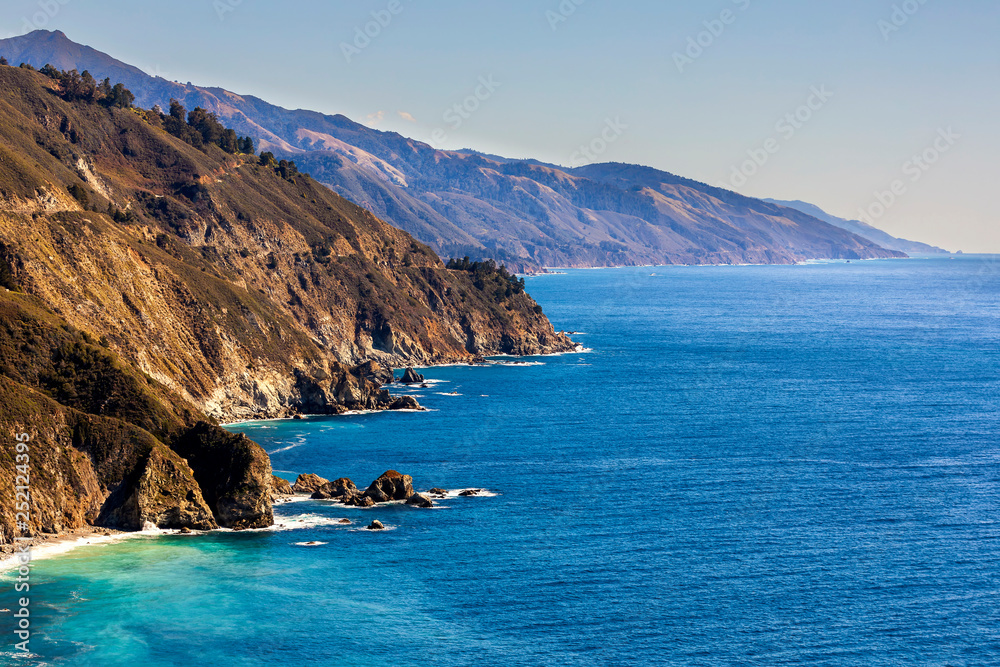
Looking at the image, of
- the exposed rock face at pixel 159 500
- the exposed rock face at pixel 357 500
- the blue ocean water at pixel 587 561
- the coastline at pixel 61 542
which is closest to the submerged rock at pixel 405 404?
the blue ocean water at pixel 587 561

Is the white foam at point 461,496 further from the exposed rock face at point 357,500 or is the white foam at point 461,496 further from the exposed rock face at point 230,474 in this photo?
the exposed rock face at point 230,474

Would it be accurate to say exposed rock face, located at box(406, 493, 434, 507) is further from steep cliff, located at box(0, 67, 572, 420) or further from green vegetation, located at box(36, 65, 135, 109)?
A: green vegetation, located at box(36, 65, 135, 109)

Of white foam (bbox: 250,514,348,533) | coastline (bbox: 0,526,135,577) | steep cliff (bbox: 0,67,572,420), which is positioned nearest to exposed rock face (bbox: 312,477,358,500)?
white foam (bbox: 250,514,348,533)

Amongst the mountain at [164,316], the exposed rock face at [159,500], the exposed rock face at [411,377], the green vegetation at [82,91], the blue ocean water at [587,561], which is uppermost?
the green vegetation at [82,91]

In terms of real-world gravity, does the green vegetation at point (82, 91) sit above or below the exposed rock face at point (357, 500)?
above

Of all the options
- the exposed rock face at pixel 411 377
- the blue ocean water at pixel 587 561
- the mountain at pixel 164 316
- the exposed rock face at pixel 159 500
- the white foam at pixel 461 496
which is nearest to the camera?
the blue ocean water at pixel 587 561

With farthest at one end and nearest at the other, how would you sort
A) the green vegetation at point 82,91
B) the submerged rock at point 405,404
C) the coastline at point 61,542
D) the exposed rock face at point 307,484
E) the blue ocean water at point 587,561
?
1. the green vegetation at point 82,91
2. the submerged rock at point 405,404
3. the exposed rock face at point 307,484
4. the coastline at point 61,542
5. the blue ocean water at point 587,561
